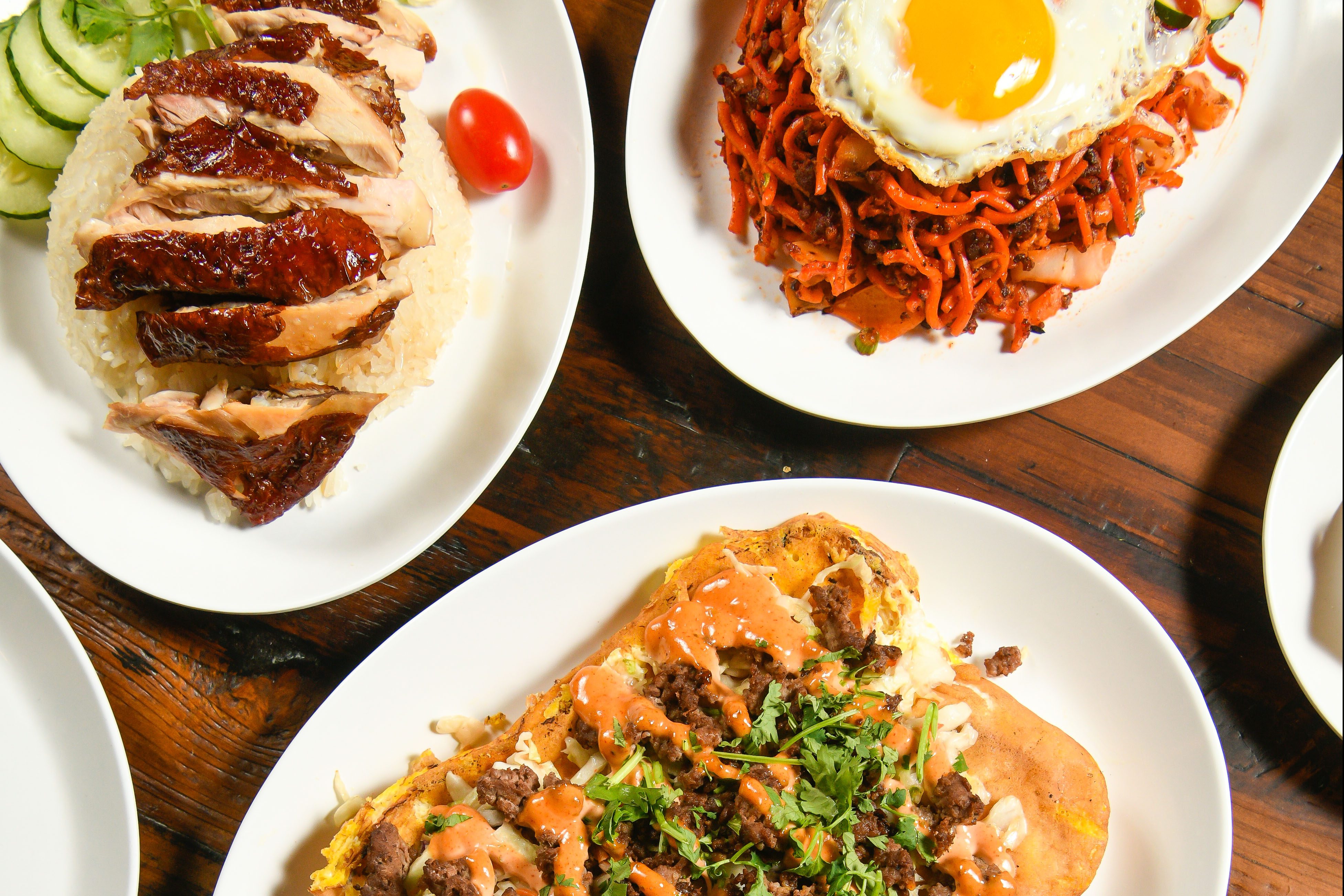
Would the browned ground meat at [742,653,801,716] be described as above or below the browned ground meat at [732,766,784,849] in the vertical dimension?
above

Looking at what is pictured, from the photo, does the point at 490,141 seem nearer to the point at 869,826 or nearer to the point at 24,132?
the point at 24,132

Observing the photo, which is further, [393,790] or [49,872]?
[49,872]

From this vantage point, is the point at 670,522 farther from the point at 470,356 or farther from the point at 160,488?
the point at 160,488

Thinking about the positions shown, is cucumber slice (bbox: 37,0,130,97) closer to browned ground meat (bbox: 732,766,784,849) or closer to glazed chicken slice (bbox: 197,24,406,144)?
glazed chicken slice (bbox: 197,24,406,144)

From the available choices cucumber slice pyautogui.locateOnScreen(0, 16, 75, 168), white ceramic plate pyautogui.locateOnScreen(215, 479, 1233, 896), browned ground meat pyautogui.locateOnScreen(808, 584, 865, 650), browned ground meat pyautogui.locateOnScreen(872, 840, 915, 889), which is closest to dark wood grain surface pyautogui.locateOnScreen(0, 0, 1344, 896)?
white ceramic plate pyautogui.locateOnScreen(215, 479, 1233, 896)

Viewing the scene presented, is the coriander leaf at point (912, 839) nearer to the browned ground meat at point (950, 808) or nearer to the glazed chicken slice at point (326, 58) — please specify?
the browned ground meat at point (950, 808)

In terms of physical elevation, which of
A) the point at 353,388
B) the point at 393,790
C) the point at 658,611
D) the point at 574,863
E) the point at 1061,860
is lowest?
the point at 393,790

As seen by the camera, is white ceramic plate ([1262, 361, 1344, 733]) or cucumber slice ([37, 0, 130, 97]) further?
white ceramic plate ([1262, 361, 1344, 733])

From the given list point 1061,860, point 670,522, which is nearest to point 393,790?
point 670,522
